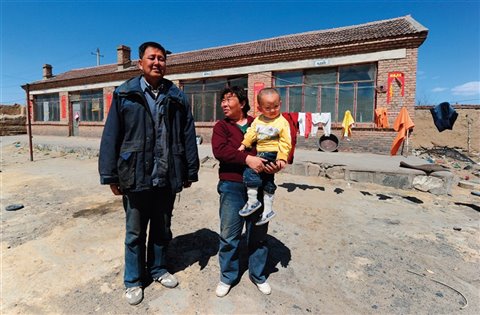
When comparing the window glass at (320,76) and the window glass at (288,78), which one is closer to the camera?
the window glass at (320,76)

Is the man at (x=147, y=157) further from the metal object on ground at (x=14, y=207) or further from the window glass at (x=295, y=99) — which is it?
the window glass at (x=295, y=99)

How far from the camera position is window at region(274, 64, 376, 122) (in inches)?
411

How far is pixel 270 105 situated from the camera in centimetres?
205

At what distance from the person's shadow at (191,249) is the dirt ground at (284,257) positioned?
1cm

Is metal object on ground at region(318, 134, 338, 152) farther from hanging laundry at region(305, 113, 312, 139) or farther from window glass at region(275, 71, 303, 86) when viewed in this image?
window glass at region(275, 71, 303, 86)

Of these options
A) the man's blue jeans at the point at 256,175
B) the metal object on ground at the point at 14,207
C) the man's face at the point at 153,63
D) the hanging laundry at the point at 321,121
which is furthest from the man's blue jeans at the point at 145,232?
the hanging laundry at the point at 321,121

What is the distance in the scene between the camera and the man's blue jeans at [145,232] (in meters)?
2.12

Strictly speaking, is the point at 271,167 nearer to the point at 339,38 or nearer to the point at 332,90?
the point at 332,90

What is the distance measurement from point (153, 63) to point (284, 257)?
92.5 inches

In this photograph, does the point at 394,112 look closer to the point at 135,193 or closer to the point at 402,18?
the point at 402,18

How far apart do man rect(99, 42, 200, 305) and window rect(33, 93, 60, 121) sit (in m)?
23.2

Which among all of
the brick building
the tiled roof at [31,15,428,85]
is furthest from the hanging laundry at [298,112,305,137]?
the tiled roof at [31,15,428,85]

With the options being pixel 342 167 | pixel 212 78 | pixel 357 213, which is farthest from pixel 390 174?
pixel 212 78

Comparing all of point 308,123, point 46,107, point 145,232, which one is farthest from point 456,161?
point 46,107
